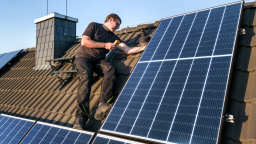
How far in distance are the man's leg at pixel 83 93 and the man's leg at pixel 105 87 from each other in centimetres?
30

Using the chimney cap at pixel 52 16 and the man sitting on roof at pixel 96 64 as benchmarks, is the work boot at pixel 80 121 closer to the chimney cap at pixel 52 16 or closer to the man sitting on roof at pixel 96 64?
the man sitting on roof at pixel 96 64

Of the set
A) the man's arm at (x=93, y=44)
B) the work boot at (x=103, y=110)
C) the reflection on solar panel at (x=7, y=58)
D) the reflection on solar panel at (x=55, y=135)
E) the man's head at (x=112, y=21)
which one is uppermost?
the man's head at (x=112, y=21)

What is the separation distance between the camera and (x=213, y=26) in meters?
4.38

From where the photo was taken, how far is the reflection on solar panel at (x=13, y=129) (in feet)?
14.9

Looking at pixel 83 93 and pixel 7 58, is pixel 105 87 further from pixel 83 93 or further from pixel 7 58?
pixel 7 58

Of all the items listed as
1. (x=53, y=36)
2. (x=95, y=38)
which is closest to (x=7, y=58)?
(x=53, y=36)

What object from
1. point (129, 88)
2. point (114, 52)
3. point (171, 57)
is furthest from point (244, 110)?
point (114, 52)

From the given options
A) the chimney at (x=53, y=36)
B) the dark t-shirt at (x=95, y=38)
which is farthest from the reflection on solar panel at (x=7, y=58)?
the dark t-shirt at (x=95, y=38)

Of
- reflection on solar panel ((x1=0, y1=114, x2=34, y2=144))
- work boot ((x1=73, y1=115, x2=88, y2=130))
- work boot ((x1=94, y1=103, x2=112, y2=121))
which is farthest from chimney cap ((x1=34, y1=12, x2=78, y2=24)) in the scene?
work boot ((x1=94, y1=103, x2=112, y2=121))

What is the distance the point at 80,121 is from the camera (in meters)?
4.23

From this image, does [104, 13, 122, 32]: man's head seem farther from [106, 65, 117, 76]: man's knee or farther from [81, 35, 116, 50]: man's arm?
[106, 65, 117, 76]: man's knee

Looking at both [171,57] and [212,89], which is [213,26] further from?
[212,89]

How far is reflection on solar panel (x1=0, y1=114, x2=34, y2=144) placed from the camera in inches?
178

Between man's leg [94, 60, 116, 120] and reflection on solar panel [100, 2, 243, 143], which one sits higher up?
reflection on solar panel [100, 2, 243, 143]
